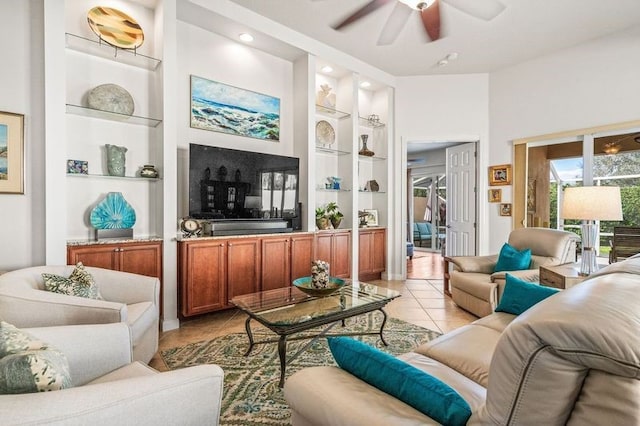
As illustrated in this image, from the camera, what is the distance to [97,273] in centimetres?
248

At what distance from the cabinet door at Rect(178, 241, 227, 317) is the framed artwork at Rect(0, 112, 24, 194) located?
1365 millimetres

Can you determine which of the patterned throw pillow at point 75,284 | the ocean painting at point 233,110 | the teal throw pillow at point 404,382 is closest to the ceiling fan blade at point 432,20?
the ocean painting at point 233,110

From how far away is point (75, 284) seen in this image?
219 centimetres

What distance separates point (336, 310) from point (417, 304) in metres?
1.99

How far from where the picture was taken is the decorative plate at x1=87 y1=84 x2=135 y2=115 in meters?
3.04

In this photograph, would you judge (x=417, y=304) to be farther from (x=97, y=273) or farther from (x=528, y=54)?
(x=528, y=54)

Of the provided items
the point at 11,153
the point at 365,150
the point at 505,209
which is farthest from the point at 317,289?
the point at 505,209

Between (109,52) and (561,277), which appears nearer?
(561,277)

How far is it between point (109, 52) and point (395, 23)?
3024mm

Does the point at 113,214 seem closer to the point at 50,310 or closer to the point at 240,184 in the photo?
the point at 240,184

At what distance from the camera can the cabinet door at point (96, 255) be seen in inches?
109

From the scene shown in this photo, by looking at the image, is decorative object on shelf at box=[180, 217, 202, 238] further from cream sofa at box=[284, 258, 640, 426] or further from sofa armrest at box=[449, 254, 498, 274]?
sofa armrest at box=[449, 254, 498, 274]

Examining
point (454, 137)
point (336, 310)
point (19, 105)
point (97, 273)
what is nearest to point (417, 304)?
point (336, 310)

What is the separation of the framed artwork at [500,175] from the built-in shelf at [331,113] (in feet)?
7.98
